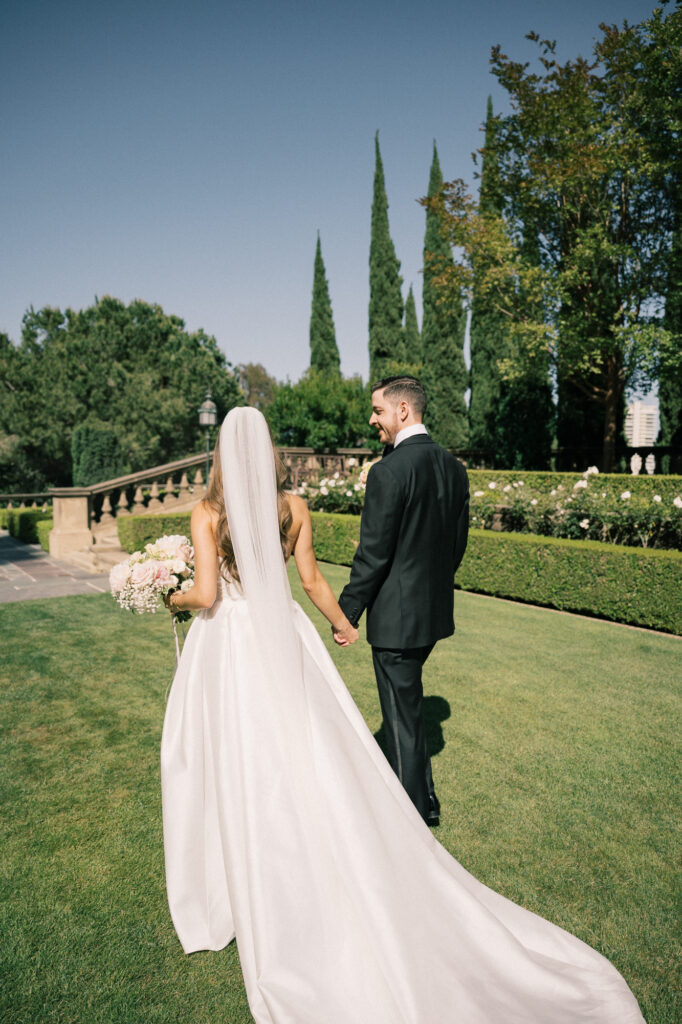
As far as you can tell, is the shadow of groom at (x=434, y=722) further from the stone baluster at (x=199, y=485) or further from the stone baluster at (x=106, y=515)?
the stone baluster at (x=199, y=485)

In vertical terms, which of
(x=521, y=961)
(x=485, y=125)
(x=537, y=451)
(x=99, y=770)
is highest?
(x=485, y=125)

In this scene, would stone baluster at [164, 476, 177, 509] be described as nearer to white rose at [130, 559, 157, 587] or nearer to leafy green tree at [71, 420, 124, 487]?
leafy green tree at [71, 420, 124, 487]

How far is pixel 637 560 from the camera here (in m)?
7.49

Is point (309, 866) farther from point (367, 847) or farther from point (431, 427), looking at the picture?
point (431, 427)

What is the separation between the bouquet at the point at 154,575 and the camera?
2896 mm

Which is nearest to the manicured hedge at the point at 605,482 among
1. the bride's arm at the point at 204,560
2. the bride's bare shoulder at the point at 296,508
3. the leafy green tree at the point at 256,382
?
the bride's bare shoulder at the point at 296,508

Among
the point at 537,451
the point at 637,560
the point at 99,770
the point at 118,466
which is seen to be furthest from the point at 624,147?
the point at 99,770

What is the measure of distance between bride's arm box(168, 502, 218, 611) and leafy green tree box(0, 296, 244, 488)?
→ 29.0 meters

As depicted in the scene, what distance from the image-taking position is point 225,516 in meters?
2.49

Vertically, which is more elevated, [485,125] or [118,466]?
[485,125]

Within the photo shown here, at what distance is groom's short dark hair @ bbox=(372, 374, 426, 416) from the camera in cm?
311

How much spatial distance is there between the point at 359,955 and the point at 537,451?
23115 mm

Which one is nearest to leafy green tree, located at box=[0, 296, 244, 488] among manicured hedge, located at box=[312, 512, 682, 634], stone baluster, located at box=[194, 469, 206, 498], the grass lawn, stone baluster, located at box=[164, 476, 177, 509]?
stone baluster, located at box=[194, 469, 206, 498]

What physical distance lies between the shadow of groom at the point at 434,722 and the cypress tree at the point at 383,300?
27708 millimetres
